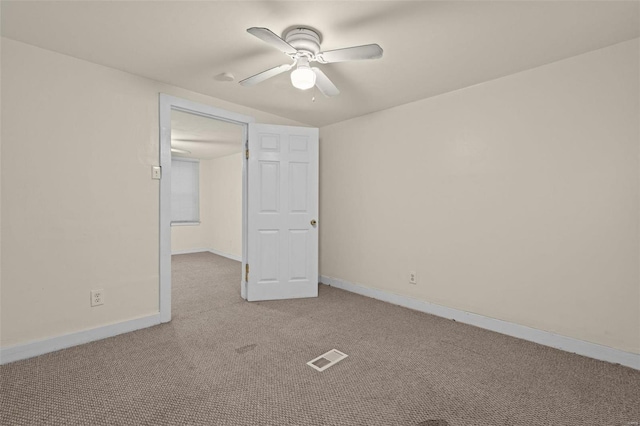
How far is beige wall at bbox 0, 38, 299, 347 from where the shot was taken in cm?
217

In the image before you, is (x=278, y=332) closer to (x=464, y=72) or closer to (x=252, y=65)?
(x=252, y=65)

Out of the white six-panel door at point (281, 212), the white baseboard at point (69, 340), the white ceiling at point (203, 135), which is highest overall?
the white ceiling at point (203, 135)

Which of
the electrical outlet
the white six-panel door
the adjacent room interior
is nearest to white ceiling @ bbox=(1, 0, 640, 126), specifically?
the adjacent room interior

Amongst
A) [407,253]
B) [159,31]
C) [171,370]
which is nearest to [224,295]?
[171,370]

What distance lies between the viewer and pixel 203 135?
505 cm

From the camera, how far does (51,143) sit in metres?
2.31

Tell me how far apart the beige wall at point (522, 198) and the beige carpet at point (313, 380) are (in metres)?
0.40

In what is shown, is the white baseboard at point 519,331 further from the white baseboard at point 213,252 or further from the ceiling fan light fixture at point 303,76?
the white baseboard at point 213,252

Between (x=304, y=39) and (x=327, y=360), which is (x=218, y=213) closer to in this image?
(x=327, y=360)

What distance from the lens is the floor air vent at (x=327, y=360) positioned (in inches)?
84.4

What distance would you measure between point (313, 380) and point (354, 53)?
207 centimetres

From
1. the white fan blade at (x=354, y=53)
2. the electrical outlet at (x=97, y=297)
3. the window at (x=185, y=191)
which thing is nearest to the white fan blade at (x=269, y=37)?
the white fan blade at (x=354, y=53)

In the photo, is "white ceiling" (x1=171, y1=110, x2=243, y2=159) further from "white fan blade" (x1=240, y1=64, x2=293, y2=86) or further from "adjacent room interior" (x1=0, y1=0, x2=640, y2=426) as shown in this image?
"white fan blade" (x1=240, y1=64, x2=293, y2=86)

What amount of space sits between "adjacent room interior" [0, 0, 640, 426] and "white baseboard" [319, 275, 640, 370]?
18 mm
